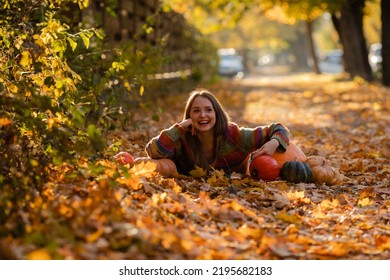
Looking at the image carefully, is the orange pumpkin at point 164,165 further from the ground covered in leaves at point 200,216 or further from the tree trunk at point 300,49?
the tree trunk at point 300,49

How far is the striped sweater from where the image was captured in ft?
19.3

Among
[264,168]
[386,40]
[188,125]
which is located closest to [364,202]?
[264,168]

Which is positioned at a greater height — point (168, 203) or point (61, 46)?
point (61, 46)

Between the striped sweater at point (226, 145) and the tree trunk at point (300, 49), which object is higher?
the tree trunk at point (300, 49)

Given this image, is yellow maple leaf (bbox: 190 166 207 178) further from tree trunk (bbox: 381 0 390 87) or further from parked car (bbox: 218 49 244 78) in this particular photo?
parked car (bbox: 218 49 244 78)

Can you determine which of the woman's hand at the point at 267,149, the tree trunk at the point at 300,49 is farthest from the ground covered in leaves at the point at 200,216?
the tree trunk at the point at 300,49

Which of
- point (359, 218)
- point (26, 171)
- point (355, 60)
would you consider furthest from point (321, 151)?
point (355, 60)

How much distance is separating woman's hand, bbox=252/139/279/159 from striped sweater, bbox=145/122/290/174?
0.09 m

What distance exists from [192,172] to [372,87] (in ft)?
48.1

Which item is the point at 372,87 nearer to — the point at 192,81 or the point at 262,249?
the point at 192,81

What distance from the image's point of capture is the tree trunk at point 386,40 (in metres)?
18.6

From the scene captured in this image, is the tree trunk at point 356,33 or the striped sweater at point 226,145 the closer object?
the striped sweater at point 226,145

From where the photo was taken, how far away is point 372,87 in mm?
19234

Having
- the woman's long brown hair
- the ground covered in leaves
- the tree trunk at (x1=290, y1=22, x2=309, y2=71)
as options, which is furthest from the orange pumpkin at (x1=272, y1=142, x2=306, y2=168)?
the tree trunk at (x1=290, y1=22, x2=309, y2=71)
